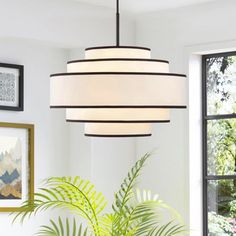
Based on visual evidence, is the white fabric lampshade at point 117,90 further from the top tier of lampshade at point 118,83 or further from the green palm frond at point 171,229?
the green palm frond at point 171,229

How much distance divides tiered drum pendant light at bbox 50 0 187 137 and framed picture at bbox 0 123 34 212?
200 centimetres

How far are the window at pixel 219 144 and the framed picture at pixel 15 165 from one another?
1.30 meters

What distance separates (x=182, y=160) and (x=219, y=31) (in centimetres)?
99

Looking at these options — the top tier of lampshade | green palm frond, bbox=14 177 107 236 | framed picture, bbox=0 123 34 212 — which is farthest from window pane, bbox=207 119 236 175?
the top tier of lampshade

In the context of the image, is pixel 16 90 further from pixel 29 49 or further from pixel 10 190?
pixel 10 190

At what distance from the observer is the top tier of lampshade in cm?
325

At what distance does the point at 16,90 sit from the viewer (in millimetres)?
5527

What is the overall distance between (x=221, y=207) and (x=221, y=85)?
35.3 inches

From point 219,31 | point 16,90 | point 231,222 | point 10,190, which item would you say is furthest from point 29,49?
point 231,222

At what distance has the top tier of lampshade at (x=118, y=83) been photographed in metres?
3.25

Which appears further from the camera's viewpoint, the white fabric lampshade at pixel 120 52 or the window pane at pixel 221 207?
the window pane at pixel 221 207

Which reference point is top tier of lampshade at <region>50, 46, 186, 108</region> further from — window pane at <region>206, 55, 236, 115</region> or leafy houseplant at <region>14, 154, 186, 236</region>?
window pane at <region>206, 55, 236, 115</region>

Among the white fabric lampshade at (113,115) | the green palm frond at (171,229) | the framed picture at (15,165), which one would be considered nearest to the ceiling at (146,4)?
the framed picture at (15,165)

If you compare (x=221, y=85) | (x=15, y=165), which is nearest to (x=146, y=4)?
(x=221, y=85)
